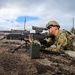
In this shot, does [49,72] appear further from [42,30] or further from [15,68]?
[42,30]

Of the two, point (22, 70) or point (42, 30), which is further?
point (42, 30)

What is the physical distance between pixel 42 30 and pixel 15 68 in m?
3.38

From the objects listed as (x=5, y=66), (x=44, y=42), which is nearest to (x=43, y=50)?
(x=44, y=42)

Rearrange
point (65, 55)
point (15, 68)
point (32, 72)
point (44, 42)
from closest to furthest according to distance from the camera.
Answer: point (32, 72)
point (15, 68)
point (65, 55)
point (44, 42)

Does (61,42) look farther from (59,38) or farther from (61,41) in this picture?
(59,38)

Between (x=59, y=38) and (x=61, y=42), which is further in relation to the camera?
(x=59, y=38)

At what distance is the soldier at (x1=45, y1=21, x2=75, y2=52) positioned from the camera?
25.4ft

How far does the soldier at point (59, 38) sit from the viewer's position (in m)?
7.73

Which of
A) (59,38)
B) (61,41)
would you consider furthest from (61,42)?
(59,38)

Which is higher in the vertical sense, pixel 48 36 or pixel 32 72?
pixel 48 36

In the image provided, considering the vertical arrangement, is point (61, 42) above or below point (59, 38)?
below

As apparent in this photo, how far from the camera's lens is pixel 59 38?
7.84m

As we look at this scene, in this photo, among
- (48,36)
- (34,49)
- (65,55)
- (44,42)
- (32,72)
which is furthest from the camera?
(44,42)

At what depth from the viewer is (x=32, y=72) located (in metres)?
4.82
